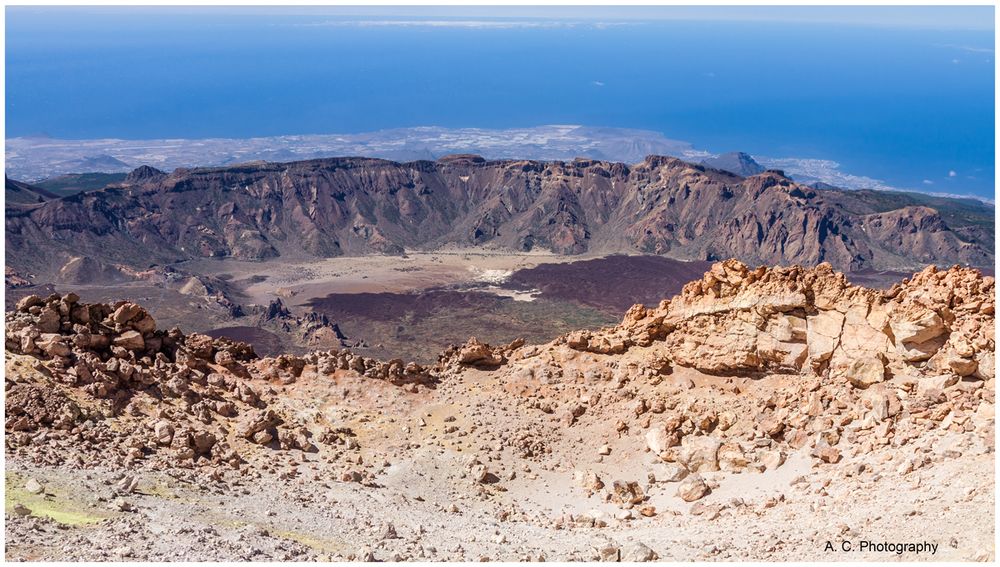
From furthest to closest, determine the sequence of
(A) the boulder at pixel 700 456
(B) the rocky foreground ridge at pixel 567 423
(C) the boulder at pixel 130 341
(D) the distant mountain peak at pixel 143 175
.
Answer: (D) the distant mountain peak at pixel 143 175, (C) the boulder at pixel 130 341, (A) the boulder at pixel 700 456, (B) the rocky foreground ridge at pixel 567 423

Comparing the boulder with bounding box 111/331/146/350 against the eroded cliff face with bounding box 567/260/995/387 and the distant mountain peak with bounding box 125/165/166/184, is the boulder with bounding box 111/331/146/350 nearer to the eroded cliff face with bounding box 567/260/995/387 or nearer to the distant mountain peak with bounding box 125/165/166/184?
the eroded cliff face with bounding box 567/260/995/387

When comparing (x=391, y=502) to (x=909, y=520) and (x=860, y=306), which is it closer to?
(x=909, y=520)

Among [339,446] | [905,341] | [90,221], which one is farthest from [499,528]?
[90,221]

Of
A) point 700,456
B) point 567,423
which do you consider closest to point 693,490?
point 700,456

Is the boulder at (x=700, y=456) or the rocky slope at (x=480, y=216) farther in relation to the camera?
the rocky slope at (x=480, y=216)

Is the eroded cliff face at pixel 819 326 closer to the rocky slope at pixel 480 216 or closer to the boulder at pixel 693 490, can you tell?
the boulder at pixel 693 490

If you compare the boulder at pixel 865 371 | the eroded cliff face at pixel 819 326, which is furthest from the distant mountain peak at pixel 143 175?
the boulder at pixel 865 371

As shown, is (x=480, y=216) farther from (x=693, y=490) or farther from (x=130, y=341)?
(x=693, y=490)
